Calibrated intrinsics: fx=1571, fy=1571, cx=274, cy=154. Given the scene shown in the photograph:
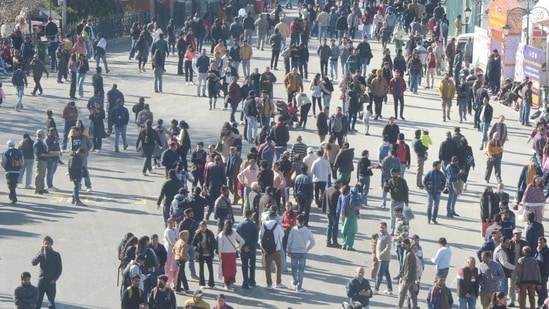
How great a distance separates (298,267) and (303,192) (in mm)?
3468

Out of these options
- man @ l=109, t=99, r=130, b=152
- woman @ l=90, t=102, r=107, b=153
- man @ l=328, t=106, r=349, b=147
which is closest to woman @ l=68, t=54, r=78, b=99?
woman @ l=90, t=102, r=107, b=153

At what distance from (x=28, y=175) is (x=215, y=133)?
7210 millimetres

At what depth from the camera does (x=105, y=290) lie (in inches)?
968

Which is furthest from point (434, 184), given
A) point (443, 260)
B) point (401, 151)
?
point (443, 260)

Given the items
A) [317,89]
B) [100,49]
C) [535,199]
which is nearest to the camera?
[535,199]

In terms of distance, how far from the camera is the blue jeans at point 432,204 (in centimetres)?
2962

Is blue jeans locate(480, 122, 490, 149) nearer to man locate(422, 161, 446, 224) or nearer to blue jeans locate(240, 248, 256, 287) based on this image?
man locate(422, 161, 446, 224)

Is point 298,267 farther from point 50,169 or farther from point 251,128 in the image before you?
point 251,128

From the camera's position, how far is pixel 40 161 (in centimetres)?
3103

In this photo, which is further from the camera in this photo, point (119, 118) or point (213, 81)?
point (213, 81)

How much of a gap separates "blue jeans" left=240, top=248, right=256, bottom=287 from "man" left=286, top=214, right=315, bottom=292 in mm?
618

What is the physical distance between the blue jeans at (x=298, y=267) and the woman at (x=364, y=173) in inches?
214

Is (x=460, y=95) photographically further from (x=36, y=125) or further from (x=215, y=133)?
(x=36, y=125)

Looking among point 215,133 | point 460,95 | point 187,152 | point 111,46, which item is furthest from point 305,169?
point 111,46
